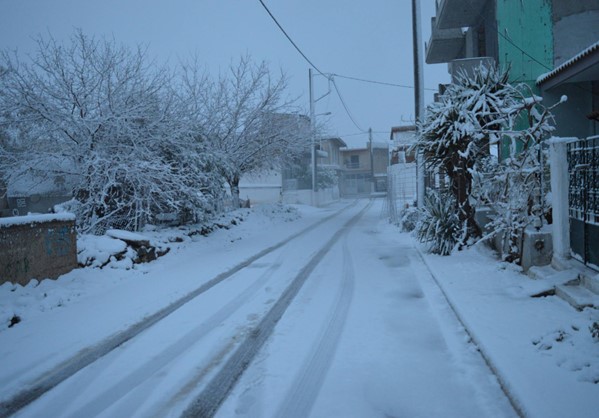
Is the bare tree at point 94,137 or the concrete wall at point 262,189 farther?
the concrete wall at point 262,189

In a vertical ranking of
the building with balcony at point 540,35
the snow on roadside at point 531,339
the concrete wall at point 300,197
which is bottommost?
the snow on roadside at point 531,339

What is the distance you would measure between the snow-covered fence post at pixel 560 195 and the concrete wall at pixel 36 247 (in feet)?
26.0

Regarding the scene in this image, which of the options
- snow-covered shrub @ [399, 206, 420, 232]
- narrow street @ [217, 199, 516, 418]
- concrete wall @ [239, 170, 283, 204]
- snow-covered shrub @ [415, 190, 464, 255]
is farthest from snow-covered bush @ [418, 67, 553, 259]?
concrete wall @ [239, 170, 283, 204]

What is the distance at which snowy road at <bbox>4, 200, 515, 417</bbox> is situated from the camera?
10.8ft

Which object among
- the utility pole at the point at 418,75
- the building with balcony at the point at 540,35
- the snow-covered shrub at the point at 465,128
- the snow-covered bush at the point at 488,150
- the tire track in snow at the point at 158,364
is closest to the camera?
the tire track in snow at the point at 158,364

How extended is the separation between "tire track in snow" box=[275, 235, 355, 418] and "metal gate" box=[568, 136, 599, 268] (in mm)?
3215

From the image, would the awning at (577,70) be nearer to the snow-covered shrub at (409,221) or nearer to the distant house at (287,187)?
the snow-covered shrub at (409,221)

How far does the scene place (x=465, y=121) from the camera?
339 inches

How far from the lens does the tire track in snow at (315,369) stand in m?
3.26

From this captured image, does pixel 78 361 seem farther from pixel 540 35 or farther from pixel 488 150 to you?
pixel 540 35

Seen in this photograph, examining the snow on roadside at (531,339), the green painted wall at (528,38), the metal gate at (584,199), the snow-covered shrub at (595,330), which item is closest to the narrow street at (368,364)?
the snow on roadside at (531,339)

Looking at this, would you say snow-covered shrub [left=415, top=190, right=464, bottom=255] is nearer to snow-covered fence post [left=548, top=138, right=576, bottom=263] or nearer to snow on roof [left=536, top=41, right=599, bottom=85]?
snow-covered fence post [left=548, top=138, right=576, bottom=263]

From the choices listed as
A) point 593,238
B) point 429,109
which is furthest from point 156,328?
point 429,109

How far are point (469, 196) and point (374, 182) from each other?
56.0 metres
